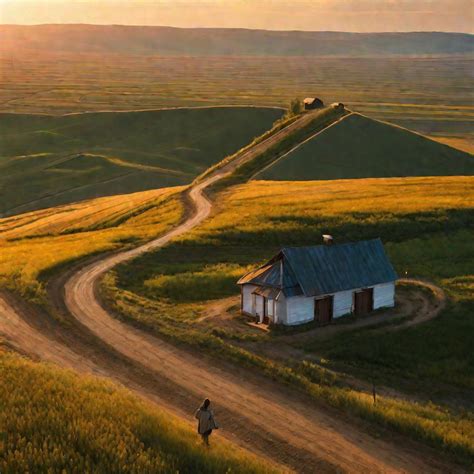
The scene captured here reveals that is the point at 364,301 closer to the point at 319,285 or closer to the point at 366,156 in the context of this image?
the point at 319,285

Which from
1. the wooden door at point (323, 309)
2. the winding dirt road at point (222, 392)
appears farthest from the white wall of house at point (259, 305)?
the winding dirt road at point (222, 392)

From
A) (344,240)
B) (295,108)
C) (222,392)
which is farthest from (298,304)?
(295,108)

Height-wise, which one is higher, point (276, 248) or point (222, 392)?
point (222, 392)

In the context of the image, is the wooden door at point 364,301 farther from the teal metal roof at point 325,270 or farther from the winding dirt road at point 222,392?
the winding dirt road at point 222,392

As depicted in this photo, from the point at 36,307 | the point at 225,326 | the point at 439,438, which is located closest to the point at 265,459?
the point at 439,438

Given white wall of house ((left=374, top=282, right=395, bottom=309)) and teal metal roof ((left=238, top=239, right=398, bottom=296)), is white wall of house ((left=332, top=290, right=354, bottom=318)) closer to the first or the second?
teal metal roof ((left=238, top=239, right=398, bottom=296))

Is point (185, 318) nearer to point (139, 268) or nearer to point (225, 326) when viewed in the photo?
point (225, 326)
